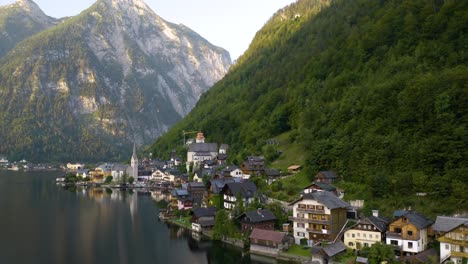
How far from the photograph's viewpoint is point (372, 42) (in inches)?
3009

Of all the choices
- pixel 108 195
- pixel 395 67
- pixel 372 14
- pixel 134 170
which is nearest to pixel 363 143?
pixel 395 67

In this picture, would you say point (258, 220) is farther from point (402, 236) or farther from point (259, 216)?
point (402, 236)

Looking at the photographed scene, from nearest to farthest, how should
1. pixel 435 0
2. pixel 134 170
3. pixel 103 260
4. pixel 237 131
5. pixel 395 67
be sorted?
pixel 103 260, pixel 395 67, pixel 435 0, pixel 237 131, pixel 134 170

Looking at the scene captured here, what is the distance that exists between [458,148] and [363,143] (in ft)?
38.0

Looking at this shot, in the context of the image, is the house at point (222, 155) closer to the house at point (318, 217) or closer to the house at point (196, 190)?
the house at point (196, 190)

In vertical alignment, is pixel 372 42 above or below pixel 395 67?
above

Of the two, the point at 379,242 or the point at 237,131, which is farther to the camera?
the point at 237,131

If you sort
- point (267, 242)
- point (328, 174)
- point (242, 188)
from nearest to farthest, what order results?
point (267, 242) → point (328, 174) → point (242, 188)

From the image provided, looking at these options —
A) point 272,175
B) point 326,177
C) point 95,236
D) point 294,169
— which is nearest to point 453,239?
point 326,177

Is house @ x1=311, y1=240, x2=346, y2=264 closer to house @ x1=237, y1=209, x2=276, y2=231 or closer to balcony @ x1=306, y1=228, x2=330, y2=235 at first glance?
balcony @ x1=306, y1=228, x2=330, y2=235

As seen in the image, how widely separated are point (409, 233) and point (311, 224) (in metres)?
9.40

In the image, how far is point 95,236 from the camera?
49.5 m

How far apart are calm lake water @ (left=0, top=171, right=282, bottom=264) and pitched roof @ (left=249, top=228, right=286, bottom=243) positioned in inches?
79.3

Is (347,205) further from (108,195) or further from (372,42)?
(108,195)
